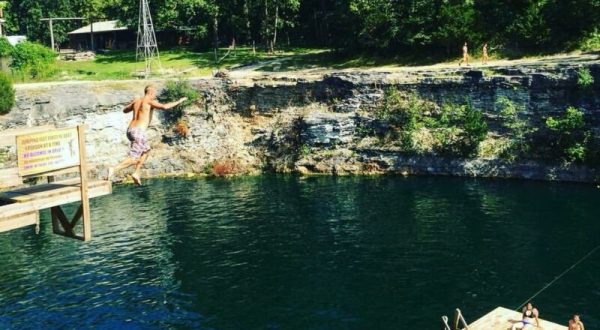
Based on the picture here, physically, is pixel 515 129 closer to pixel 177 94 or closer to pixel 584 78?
pixel 584 78

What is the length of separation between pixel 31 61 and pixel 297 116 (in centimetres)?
3708

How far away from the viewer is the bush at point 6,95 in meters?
63.9

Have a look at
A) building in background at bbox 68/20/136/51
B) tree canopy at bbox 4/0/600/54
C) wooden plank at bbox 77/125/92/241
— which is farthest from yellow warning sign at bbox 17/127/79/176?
building in background at bbox 68/20/136/51

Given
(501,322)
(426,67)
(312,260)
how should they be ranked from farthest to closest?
(426,67), (312,260), (501,322)

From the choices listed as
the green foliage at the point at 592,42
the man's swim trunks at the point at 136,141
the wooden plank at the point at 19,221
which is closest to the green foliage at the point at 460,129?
the green foliage at the point at 592,42

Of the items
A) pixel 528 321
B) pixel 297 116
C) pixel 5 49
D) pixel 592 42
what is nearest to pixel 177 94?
pixel 297 116

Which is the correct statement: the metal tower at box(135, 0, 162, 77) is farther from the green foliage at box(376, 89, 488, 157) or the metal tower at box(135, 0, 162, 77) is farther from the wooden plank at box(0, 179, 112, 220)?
the wooden plank at box(0, 179, 112, 220)

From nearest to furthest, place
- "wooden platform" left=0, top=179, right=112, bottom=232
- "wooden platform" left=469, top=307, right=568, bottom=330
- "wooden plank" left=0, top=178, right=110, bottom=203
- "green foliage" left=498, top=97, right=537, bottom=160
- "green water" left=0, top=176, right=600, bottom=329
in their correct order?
"wooden platform" left=0, top=179, right=112, bottom=232 → "wooden plank" left=0, top=178, right=110, bottom=203 → "wooden platform" left=469, top=307, right=568, bottom=330 → "green water" left=0, top=176, right=600, bottom=329 → "green foliage" left=498, top=97, right=537, bottom=160

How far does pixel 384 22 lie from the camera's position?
76.4m

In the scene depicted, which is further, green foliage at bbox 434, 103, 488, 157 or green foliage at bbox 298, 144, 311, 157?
green foliage at bbox 298, 144, 311, 157

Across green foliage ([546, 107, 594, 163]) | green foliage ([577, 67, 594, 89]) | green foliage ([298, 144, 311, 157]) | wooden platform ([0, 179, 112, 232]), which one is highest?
green foliage ([577, 67, 594, 89])

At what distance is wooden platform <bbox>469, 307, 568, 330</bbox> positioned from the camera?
89.9 feet

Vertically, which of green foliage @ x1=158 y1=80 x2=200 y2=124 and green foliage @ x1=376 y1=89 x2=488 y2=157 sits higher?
green foliage @ x1=158 y1=80 x2=200 y2=124

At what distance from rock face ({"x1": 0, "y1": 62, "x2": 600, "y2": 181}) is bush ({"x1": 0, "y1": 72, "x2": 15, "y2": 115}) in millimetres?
809
